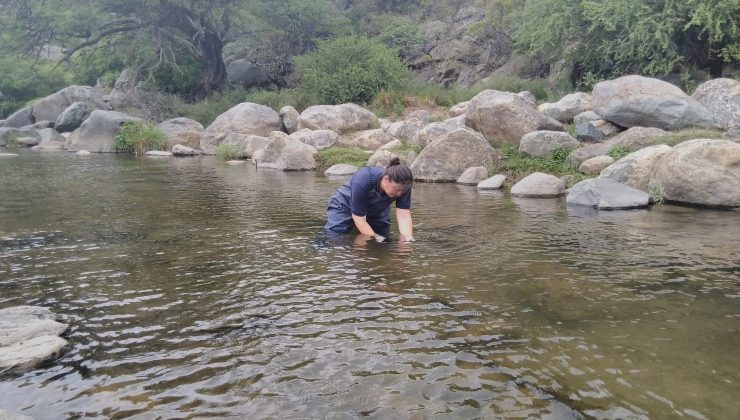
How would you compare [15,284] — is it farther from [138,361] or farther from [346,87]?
[346,87]

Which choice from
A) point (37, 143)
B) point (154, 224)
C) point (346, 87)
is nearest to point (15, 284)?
point (154, 224)

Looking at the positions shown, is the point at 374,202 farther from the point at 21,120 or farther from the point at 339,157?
the point at 21,120

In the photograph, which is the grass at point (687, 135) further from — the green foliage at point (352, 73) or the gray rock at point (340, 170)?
the green foliage at point (352, 73)

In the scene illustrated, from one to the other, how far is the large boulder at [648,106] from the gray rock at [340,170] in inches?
286

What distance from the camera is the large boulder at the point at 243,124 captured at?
81.4ft

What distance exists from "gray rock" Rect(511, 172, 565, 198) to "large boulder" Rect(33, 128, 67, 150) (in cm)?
2416

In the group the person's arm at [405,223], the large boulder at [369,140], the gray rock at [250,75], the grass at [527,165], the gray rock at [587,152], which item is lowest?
the person's arm at [405,223]

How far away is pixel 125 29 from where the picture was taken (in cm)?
3294

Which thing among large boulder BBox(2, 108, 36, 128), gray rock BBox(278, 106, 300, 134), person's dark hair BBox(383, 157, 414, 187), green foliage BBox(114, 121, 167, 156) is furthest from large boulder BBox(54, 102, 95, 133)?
person's dark hair BBox(383, 157, 414, 187)

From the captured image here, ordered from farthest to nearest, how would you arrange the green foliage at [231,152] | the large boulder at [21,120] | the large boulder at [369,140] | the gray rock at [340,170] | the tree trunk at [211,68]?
the large boulder at [21,120] → the tree trunk at [211,68] → the green foliage at [231,152] → the large boulder at [369,140] → the gray rock at [340,170]

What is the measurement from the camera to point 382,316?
501cm

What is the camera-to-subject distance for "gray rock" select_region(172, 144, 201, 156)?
24938 mm

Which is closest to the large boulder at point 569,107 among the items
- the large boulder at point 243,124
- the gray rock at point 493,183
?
the gray rock at point 493,183

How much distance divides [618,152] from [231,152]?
14590mm
